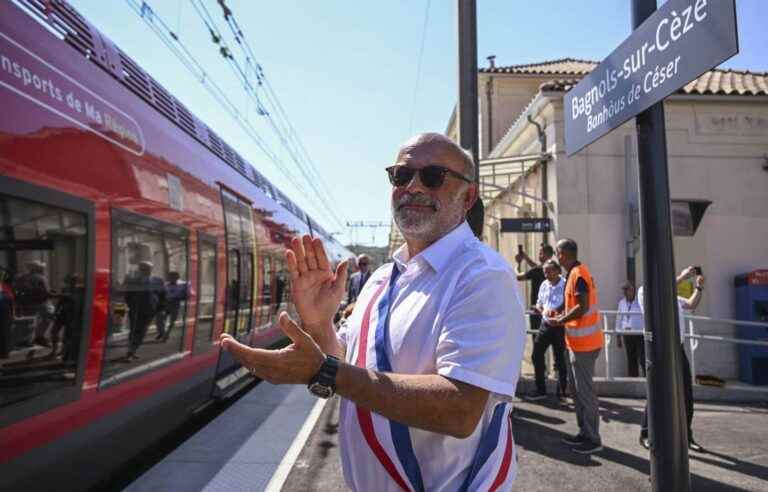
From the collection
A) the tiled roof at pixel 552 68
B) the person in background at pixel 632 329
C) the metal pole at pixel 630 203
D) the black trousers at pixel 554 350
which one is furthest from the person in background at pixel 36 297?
the tiled roof at pixel 552 68

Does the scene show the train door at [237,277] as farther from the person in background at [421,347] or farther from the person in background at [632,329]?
the person in background at [632,329]

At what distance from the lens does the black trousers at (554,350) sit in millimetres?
6562

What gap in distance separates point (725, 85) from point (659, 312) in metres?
10.1

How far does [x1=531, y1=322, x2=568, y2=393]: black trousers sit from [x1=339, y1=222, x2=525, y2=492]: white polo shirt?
210 inches

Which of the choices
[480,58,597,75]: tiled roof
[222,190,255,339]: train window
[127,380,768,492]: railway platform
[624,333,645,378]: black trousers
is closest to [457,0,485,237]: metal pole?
[222,190,255,339]: train window

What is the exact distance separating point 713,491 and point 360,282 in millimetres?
5381

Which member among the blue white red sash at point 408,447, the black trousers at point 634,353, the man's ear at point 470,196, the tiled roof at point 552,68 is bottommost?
the black trousers at point 634,353

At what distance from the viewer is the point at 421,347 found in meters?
1.38

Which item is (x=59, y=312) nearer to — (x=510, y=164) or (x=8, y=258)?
(x=8, y=258)

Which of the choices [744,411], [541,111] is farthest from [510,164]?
[744,411]

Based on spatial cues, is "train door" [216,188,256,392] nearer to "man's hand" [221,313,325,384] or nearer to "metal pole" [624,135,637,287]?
"man's hand" [221,313,325,384]

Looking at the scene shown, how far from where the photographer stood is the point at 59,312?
285 cm

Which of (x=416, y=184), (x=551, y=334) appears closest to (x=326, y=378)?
(x=416, y=184)

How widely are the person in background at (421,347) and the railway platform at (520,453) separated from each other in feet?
8.28
